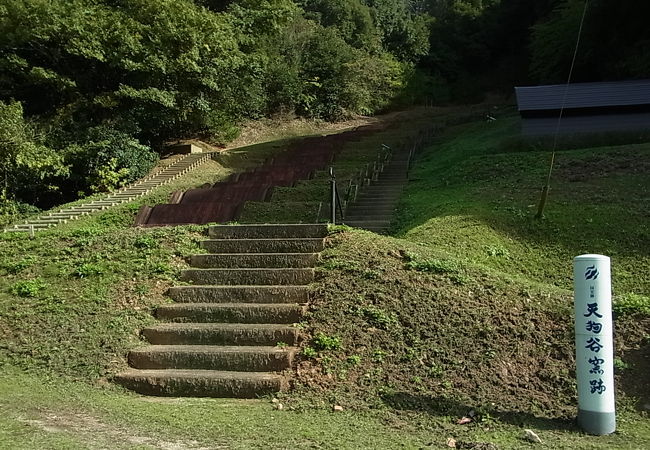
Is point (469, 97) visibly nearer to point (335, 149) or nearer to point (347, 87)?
point (347, 87)

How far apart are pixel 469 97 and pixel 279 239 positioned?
36.5m

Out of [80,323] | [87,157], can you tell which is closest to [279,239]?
[80,323]

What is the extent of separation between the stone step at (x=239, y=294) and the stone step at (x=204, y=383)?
4.30 feet

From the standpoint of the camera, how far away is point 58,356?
6262 millimetres

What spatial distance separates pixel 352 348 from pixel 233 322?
153 centimetres

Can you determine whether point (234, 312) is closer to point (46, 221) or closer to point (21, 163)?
point (46, 221)

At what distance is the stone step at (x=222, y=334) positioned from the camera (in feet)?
20.4

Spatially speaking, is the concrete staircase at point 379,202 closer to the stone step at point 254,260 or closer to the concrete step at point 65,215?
the stone step at point 254,260

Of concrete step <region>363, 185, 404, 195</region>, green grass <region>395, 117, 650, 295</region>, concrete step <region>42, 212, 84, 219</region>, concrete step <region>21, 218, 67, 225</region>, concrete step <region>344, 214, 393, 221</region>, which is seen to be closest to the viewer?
green grass <region>395, 117, 650, 295</region>

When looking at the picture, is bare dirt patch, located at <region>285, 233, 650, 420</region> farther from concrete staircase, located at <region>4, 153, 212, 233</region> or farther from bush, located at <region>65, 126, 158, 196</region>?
bush, located at <region>65, 126, 158, 196</region>

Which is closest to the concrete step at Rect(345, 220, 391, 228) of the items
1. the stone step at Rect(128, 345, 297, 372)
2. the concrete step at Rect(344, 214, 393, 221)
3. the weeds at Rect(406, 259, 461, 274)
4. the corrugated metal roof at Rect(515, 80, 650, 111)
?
the concrete step at Rect(344, 214, 393, 221)

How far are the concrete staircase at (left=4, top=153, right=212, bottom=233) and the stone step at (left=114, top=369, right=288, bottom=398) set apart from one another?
22.9 ft

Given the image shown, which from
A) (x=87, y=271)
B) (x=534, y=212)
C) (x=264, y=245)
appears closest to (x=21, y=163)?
(x=87, y=271)

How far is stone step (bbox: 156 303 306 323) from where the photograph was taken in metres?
6.60
